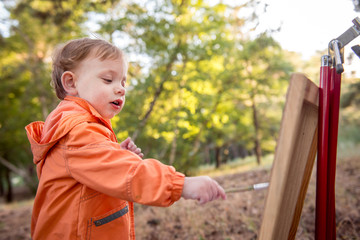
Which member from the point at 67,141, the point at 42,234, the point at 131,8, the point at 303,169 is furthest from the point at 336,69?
the point at 131,8

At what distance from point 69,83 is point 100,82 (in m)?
0.22

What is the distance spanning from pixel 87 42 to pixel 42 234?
1091mm

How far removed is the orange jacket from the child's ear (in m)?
0.07

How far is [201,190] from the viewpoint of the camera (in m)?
1.10

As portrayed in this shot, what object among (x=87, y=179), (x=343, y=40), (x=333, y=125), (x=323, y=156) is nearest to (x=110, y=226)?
(x=87, y=179)

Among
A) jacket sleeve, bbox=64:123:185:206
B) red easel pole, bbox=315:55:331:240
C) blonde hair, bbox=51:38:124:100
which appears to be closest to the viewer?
jacket sleeve, bbox=64:123:185:206

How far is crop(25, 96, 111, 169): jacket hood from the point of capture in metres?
1.24

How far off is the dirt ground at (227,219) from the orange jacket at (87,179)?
1.83 metres

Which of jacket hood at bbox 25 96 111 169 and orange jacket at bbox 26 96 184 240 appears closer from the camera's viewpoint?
orange jacket at bbox 26 96 184 240

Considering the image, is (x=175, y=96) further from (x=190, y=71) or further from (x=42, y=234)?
(x=42, y=234)

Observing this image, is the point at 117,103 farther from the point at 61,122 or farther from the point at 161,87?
the point at 161,87

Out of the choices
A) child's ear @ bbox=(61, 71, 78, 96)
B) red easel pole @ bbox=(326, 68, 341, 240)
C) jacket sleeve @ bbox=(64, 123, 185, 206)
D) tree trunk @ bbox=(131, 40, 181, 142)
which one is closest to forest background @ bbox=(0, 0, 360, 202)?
tree trunk @ bbox=(131, 40, 181, 142)

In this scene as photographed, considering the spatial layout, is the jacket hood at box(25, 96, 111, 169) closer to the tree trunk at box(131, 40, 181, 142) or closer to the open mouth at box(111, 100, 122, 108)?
the open mouth at box(111, 100, 122, 108)

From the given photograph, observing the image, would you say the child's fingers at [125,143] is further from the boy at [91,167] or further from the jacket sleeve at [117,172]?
the jacket sleeve at [117,172]
